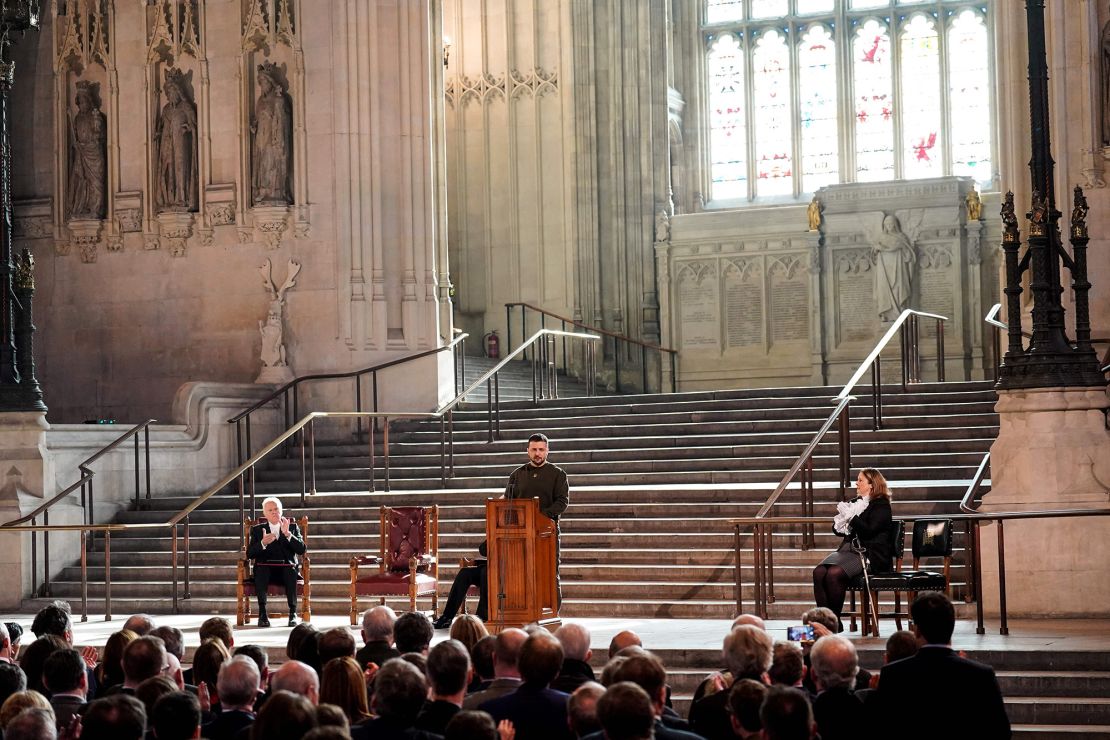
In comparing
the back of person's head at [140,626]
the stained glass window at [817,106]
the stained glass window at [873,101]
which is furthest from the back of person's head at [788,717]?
the stained glass window at [817,106]

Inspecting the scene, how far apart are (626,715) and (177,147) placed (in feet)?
54.6

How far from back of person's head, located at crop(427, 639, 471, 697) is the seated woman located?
17.1 feet

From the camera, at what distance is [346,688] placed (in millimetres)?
5840

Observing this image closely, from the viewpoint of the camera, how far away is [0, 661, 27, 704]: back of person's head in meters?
6.18

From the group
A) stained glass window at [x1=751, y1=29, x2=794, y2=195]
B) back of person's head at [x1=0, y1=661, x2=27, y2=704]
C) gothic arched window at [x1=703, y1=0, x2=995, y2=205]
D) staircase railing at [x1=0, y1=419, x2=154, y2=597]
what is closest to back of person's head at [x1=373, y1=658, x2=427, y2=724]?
back of person's head at [x1=0, y1=661, x2=27, y2=704]

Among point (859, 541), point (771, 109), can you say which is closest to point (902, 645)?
point (859, 541)

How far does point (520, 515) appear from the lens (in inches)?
441

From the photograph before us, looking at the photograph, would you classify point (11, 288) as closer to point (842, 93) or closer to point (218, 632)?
point (218, 632)

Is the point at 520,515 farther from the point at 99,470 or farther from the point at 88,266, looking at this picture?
the point at 88,266

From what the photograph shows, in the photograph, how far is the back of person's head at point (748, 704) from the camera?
546cm

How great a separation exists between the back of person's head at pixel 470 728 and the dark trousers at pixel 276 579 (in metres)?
8.32

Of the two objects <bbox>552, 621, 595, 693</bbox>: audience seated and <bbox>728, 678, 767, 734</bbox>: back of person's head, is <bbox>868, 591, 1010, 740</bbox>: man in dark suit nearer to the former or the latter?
<bbox>728, 678, 767, 734</bbox>: back of person's head

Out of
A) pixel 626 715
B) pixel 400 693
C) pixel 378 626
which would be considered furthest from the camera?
pixel 378 626

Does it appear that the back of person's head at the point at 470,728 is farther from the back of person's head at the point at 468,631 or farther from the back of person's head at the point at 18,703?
the back of person's head at the point at 468,631
